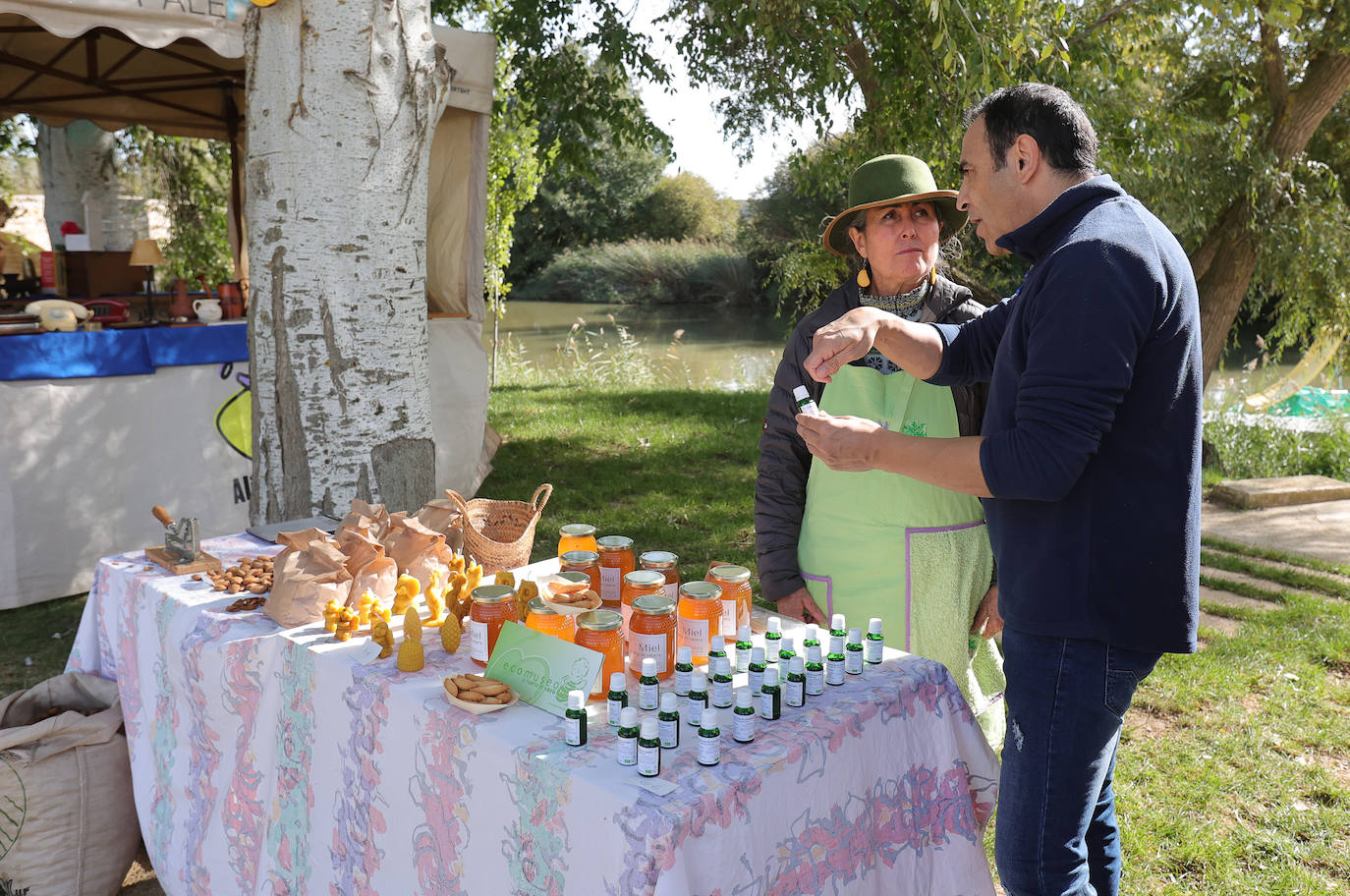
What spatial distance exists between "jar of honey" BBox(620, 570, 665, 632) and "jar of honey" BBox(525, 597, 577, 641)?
0.15m

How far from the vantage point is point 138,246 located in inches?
254

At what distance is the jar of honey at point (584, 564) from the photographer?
1979 millimetres

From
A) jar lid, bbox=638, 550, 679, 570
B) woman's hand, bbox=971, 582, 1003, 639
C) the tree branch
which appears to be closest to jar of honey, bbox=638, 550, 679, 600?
jar lid, bbox=638, 550, 679, 570

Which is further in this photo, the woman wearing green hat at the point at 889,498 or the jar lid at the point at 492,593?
the woman wearing green hat at the point at 889,498

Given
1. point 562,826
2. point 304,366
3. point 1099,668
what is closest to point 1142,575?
point 1099,668

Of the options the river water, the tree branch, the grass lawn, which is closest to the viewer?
the grass lawn

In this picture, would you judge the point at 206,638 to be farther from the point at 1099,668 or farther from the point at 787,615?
the point at 1099,668

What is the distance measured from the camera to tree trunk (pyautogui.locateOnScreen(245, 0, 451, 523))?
9.21 feet

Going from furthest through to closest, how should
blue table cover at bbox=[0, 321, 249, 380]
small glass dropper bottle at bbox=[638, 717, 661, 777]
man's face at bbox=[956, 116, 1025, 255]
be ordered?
blue table cover at bbox=[0, 321, 249, 380], man's face at bbox=[956, 116, 1025, 255], small glass dropper bottle at bbox=[638, 717, 661, 777]

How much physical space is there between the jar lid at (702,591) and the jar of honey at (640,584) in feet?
0.29

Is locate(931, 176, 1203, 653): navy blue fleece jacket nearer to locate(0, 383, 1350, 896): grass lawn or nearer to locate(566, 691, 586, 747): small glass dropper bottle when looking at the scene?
locate(566, 691, 586, 747): small glass dropper bottle

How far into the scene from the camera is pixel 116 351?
4.70 meters

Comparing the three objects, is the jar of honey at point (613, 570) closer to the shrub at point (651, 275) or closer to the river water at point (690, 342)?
the river water at point (690, 342)

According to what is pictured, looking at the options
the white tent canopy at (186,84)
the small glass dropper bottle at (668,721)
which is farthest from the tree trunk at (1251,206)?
the small glass dropper bottle at (668,721)
